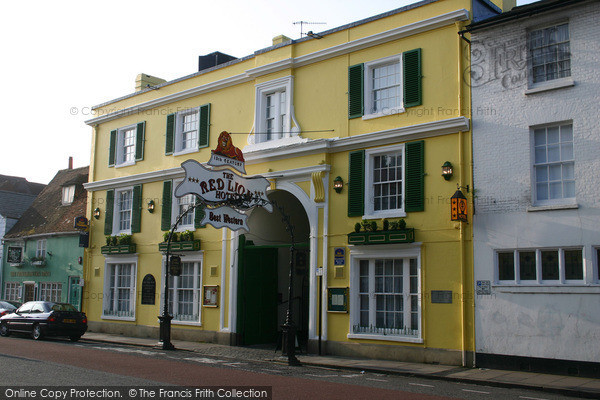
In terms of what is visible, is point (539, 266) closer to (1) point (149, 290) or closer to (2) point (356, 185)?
(2) point (356, 185)

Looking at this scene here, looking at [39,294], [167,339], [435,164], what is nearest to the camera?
[435,164]

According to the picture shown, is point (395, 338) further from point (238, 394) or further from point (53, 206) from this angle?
point (53, 206)

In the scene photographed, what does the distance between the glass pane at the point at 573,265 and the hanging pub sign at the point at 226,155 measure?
30.8 ft

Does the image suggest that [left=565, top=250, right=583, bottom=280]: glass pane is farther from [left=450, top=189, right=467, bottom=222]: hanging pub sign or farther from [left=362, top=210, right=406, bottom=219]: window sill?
[left=362, top=210, right=406, bottom=219]: window sill

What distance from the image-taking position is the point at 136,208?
2447cm

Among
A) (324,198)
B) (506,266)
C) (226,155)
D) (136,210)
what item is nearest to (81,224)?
(136,210)

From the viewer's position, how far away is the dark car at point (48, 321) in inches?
842

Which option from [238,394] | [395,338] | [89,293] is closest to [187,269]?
[89,293]

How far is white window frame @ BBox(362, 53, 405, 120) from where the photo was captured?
1752 cm

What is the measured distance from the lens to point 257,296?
838 inches

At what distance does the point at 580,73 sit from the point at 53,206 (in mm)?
27424

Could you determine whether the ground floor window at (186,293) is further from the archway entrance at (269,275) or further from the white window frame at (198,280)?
the archway entrance at (269,275)

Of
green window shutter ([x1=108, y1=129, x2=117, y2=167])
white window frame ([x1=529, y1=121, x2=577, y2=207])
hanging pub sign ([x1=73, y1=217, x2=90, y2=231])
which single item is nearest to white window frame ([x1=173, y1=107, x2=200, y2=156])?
green window shutter ([x1=108, y1=129, x2=117, y2=167])

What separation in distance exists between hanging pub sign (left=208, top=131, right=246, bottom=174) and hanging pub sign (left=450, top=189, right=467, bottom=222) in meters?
6.60
